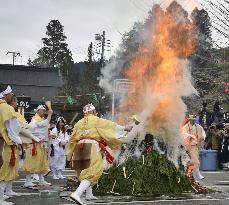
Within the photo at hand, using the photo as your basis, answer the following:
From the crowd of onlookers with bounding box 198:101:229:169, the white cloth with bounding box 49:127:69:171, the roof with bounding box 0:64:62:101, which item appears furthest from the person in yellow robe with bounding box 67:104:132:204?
the roof with bounding box 0:64:62:101

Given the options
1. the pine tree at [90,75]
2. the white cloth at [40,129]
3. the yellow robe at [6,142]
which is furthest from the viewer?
the pine tree at [90,75]

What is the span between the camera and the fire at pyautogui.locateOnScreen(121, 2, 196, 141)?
12156mm

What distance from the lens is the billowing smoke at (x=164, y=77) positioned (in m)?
12.2

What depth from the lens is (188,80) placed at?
1252cm

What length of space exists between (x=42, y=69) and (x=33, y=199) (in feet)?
106

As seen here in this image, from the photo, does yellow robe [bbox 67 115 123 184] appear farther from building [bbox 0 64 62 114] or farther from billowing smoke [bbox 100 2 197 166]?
building [bbox 0 64 62 114]

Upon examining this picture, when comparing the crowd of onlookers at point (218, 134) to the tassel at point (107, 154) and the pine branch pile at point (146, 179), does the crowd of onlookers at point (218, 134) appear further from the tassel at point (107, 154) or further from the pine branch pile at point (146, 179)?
the tassel at point (107, 154)

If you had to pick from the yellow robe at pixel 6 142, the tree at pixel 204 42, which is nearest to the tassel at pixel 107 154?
the yellow robe at pixel 6 142

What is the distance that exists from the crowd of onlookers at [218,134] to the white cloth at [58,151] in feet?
22.0

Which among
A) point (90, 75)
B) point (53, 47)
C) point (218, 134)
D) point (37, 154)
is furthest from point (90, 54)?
point (37, 154)

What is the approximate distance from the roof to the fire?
2827 centimetres

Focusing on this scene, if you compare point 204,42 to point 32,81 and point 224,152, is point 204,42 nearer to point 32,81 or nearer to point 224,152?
point 224,152

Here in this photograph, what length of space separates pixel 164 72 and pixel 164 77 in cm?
12

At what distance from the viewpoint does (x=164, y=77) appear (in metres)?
12.2
